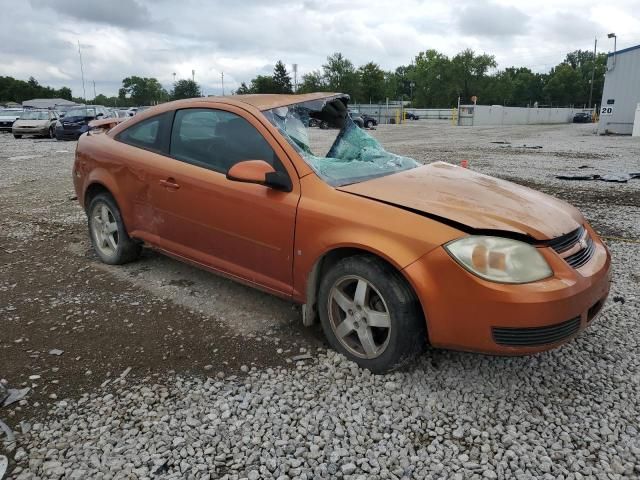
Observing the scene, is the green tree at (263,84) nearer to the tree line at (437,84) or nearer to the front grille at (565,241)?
the tree line at (437,84)

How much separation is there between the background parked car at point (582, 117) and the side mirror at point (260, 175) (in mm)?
59183

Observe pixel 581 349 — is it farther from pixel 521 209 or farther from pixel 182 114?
pixel 182 114

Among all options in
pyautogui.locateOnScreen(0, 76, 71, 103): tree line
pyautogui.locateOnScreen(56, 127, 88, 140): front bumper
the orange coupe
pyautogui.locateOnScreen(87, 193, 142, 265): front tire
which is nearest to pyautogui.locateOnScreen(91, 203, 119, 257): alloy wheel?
pyautogui.locateOnScreen(87, 193, 142, 265): front tire

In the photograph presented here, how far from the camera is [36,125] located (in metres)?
22.8

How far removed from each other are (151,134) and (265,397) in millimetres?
2469

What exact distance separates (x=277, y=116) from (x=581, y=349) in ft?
8.21

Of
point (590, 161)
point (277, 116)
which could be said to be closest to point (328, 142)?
point (277, 116)

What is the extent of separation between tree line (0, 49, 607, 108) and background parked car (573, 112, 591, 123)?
104 ft

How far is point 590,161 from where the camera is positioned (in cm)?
1309

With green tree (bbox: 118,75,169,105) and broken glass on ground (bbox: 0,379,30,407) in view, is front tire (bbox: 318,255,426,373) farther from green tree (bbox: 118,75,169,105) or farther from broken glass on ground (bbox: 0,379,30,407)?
green tree (bbox: 118,75,169,105)

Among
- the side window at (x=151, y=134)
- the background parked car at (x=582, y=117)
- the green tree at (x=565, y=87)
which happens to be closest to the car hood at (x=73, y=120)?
the side window at (x=151, y=134)

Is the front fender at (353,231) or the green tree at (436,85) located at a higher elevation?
the green tree at (436,85)

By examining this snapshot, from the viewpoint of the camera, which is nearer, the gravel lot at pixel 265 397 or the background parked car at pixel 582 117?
the gravel lot at pixel 265 397

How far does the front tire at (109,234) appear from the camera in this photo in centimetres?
441
